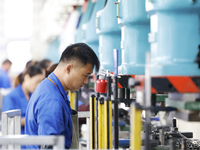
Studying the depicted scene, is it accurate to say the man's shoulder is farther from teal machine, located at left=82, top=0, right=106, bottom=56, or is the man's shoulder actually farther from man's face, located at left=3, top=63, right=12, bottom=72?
man's face, located at left=3, top=63, right=12, bottom=72

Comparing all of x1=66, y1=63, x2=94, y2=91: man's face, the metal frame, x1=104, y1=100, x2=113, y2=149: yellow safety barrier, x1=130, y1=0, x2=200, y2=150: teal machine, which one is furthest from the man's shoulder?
x1=130, y1=0, x2=200, y2=150: teal machine

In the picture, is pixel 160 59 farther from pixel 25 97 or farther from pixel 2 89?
pixel 2 89

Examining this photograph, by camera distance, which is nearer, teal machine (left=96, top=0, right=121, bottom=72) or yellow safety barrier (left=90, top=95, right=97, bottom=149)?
yellow safety barrier (left=90, top=95, right=97, bottom=149)

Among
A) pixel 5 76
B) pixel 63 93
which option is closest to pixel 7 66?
pixel 5 76

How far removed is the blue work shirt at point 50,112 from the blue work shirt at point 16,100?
1729mm

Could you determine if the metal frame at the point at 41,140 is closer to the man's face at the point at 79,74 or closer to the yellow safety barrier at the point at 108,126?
the yellow safety barrier at the point at 108,126

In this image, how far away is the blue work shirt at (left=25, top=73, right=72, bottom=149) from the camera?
2318 mm

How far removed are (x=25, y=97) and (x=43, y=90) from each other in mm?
2051

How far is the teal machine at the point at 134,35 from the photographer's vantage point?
8.03 ft

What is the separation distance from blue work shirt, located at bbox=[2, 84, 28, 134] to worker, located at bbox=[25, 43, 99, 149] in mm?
1729

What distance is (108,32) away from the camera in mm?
3229

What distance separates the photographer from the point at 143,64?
8.02 feet

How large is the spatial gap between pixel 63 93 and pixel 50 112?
29cm

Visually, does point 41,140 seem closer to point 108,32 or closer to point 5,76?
point 108,32
